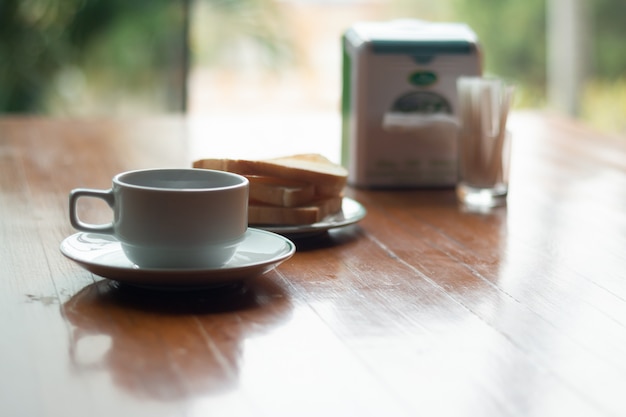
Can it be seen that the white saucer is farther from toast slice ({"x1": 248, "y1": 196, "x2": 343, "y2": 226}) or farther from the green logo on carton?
the green logo on carton

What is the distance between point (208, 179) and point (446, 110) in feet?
1.90

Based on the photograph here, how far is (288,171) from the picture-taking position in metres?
1.02

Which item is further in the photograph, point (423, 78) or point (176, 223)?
point (423, 78)

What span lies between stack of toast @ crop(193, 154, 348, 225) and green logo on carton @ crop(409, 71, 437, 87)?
29 centimetres

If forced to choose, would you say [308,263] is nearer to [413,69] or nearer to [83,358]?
[83,358]

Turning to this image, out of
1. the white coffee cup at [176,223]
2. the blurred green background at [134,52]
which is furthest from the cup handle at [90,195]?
the blurred green background at [134,52]

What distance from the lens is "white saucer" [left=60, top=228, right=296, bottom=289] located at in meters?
0.75

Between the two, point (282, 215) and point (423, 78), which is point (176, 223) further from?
point (423, 78)

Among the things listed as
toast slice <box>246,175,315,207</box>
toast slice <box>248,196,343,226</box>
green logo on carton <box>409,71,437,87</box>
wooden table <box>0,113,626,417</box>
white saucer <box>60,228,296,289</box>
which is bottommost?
wooden table <box>0,113,626,417</box>

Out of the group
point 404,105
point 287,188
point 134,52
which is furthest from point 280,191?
point 134,52

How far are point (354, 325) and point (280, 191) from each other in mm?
289

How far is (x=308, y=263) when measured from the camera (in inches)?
35.9

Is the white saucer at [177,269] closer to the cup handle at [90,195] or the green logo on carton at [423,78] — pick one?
the cup handle at [90,195]

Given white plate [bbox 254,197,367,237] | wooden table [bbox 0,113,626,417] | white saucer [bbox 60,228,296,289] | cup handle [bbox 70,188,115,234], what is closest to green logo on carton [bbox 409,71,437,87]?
wooden table [bbox 0,113,626,417]
